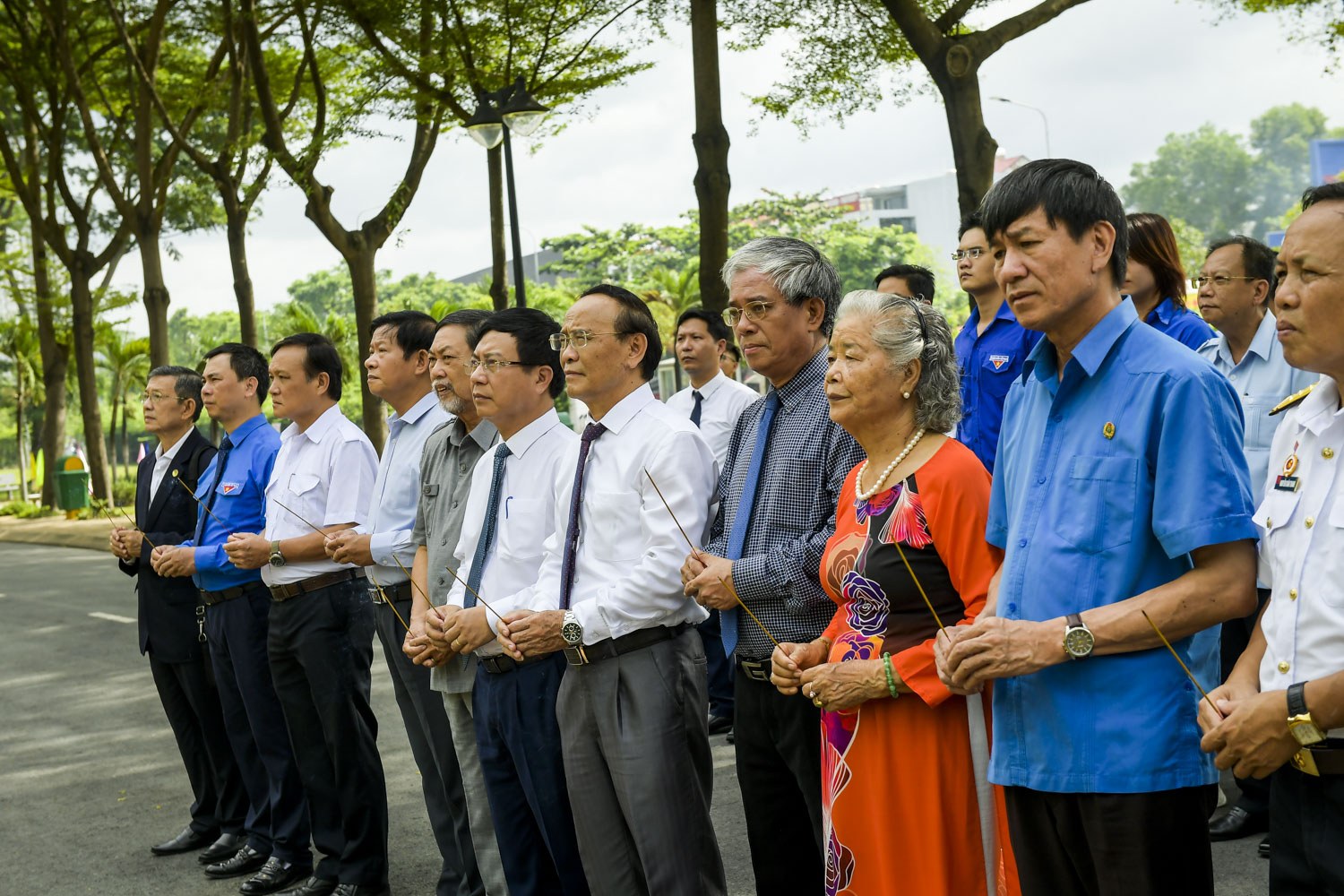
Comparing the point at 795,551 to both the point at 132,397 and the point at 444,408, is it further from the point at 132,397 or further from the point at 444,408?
the point at 132,397

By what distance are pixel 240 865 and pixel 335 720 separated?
94 cm

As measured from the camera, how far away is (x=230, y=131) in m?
17.7

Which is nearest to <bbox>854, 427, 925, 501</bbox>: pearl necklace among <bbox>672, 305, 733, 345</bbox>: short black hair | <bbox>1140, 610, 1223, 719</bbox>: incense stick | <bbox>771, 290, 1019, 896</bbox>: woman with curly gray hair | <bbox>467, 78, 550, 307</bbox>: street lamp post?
<bbox>771, 290, 1019, 896</bbox>: woman with curly gray hair

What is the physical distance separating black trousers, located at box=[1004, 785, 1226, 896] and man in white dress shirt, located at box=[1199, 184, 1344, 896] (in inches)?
6.0

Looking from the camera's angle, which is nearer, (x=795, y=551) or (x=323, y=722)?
(x=795, y=551)

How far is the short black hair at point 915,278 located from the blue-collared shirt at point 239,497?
2.83m

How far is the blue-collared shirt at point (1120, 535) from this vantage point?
2234 millimetres

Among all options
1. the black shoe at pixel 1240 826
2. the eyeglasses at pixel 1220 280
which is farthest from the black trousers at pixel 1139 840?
the eyeglasses at pixel 1220 280

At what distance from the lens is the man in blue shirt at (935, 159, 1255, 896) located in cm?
224

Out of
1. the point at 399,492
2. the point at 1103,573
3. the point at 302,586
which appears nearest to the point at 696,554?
the point at 1103,573

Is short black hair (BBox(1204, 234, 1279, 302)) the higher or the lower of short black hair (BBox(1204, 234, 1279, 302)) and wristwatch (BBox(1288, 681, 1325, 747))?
the higher

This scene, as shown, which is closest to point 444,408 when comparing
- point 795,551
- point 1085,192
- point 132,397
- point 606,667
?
point 606,667

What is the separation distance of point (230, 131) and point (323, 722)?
15.0 meters

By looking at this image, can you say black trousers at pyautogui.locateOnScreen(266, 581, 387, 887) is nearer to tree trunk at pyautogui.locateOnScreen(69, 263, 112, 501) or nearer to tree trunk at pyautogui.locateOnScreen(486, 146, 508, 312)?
tree trunk at pyautogui.locateOnScreen(486, 146, 508, 312)
